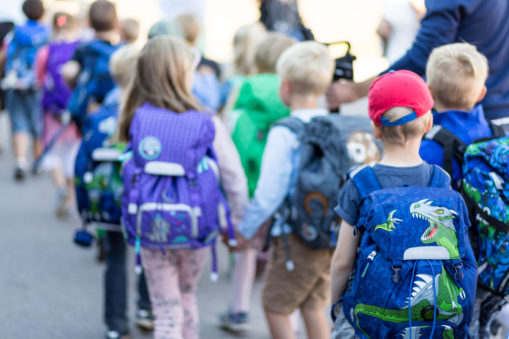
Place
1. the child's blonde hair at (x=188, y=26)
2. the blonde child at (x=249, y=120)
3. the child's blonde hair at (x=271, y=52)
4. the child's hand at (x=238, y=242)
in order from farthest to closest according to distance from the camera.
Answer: the child's blonde hair at (x=188, y=26) → the child's blonde hair at (x=271, y=52) → the blonde child at (x=249, y=120) → the child's hand at (x=238, y=242)

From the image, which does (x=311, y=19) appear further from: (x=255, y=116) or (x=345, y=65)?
(x=345, y=65)

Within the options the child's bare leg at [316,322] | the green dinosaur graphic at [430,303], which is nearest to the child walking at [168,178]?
the child's bare leg at [316,322]

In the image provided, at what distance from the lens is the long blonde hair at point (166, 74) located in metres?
3.96

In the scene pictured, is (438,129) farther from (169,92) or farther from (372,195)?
(169,92)

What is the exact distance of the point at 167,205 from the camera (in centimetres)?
375

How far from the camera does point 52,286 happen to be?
19.7ft

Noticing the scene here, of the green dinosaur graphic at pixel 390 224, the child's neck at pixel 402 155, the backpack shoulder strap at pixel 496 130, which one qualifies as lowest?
the green dinosaur graphic at pixel 390 224

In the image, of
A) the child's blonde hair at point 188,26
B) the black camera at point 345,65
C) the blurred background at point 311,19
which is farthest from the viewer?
the blurred background at point 311,19

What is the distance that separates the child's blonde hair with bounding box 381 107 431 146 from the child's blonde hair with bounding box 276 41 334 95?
3.83 ft

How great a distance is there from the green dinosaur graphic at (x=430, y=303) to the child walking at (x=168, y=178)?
1360 millimetres

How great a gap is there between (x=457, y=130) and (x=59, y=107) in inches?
220

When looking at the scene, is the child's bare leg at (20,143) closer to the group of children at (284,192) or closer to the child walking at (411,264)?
the group of children at (284,192)

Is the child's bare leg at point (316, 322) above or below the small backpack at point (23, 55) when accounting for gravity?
below

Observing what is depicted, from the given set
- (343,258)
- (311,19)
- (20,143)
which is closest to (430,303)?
(343,258)
